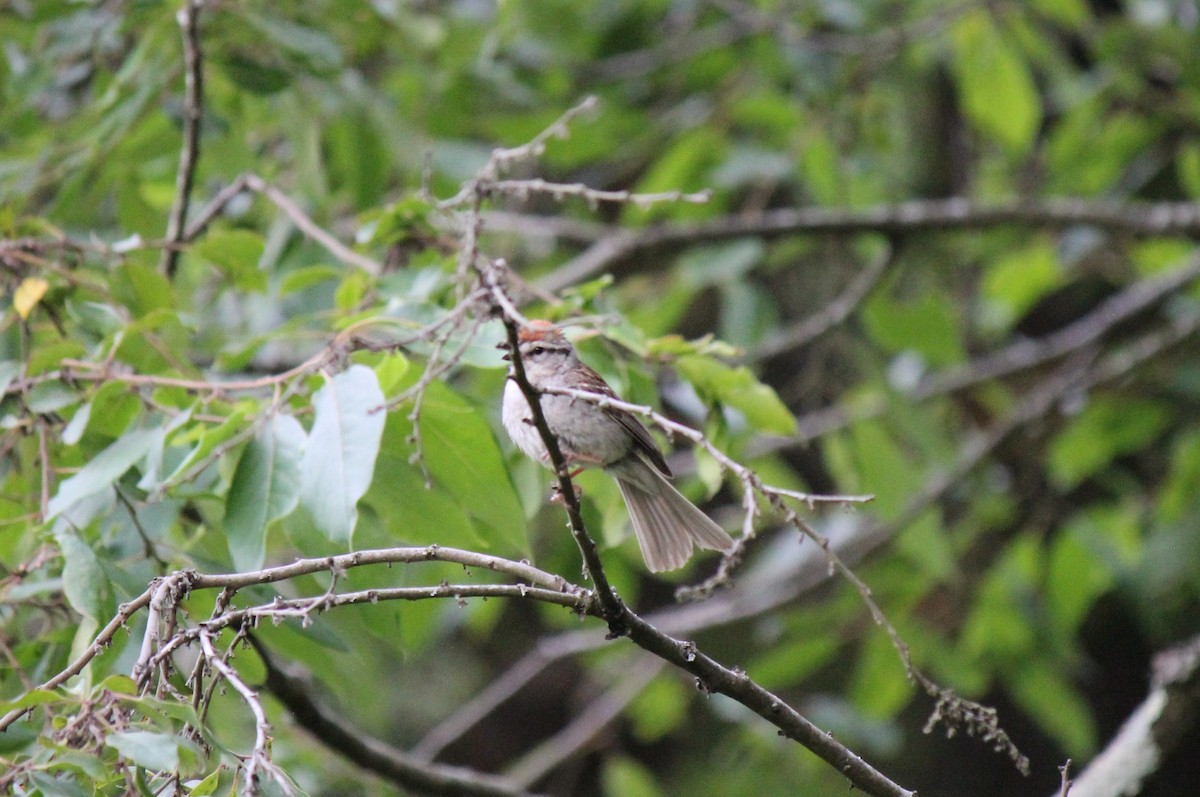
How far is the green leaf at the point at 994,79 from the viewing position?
608 cm

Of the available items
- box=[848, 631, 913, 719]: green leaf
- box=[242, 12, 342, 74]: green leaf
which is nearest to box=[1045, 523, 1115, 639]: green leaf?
box=[848, 631, 913, 719]: green leaf

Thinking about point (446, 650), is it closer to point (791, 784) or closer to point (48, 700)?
point (791, 784)

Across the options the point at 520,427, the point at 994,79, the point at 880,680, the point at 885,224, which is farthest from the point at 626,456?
the point at 994,79

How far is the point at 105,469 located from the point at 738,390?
1.53 meters

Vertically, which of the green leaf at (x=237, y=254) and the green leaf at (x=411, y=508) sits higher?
the green leaf at (x=237, y=254)

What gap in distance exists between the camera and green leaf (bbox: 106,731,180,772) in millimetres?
1656

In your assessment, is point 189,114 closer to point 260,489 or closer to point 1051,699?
point 260,489

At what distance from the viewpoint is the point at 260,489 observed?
2516 millimetres

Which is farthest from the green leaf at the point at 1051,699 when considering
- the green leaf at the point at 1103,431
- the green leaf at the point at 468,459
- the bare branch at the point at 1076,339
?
the green leaf at the point at 468,459

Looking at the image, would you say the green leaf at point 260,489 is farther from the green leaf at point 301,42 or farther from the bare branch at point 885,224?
the bare branch at point 885,224

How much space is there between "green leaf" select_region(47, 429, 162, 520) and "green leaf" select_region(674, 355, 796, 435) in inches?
51.3

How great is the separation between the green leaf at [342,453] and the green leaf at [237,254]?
114 centimetres

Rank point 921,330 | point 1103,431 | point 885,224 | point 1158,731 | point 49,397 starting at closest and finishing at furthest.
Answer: point 49,397
point 1158,731
point 921,330
point 885,224
point 1103,431

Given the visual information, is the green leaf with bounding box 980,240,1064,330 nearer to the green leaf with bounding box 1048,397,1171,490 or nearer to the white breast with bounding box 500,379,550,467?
the green leaf with bounding box 1048,397,1171,490
